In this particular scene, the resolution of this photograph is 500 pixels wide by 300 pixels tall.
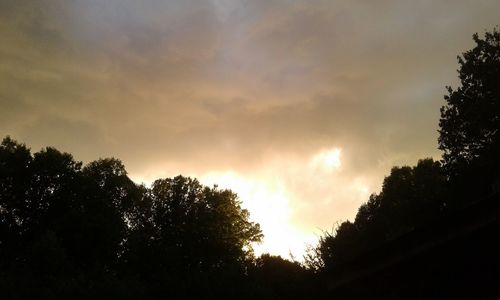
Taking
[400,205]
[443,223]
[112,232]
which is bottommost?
[443,223]

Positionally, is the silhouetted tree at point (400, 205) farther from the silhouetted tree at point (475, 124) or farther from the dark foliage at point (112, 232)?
the dark foliage at point (112, 232)

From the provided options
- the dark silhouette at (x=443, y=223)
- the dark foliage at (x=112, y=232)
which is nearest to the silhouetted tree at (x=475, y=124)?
the dark silhouette at (x=443, y=223)

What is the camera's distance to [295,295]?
117 feet

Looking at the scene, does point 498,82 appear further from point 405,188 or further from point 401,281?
point 401,281

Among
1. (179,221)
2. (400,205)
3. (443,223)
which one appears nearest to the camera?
(443,223)

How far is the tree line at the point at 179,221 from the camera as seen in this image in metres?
34.4

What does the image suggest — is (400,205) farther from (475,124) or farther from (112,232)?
(112,232)

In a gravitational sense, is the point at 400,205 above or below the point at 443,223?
above

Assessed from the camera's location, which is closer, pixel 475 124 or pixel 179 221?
pixel 475 124

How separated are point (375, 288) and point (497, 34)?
38638 mm

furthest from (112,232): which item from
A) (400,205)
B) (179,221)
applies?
(400,205)

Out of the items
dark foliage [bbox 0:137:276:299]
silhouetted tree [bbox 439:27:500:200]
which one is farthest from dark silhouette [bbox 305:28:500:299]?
dark foliage [bbox 0:137:276:299]

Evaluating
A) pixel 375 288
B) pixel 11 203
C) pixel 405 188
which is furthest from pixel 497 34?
pixel 11 203

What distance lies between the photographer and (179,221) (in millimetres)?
57938
